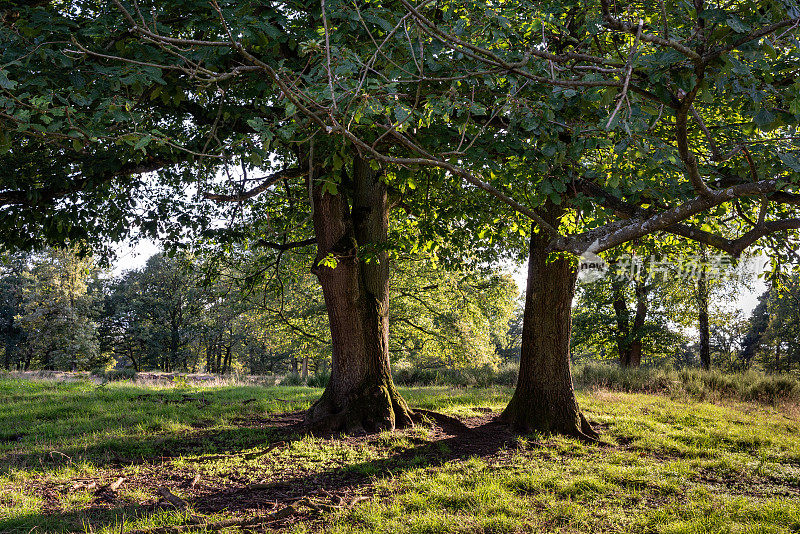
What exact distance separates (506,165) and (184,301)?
151 ft

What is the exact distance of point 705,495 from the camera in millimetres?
5488

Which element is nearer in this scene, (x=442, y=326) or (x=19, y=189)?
(x=19, y=189)

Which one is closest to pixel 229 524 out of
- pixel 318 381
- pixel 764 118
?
pixel 764 118

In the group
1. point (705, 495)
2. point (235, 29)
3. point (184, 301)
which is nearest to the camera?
point (235, 29)

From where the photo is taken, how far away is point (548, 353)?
865 centimetres

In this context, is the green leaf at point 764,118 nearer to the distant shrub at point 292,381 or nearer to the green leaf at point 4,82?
the green leaf at point 4,82

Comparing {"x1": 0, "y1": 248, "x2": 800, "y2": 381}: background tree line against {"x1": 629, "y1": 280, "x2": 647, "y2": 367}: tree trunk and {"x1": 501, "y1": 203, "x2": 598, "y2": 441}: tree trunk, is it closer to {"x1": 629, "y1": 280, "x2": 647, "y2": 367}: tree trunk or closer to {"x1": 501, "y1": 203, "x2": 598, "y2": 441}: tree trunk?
{"x1": 629, "y1": 280, "x2": 647, "y2": 367}: tree trunk

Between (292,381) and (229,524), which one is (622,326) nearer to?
(292,381)

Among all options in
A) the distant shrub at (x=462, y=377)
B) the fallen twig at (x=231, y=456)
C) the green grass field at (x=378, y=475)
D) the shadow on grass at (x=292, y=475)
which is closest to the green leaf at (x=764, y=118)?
the green grass field at (x=378, y=475)

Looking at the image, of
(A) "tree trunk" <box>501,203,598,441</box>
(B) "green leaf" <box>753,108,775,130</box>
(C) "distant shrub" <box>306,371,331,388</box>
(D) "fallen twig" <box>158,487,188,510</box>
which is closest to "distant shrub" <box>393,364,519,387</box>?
(C) "distant shrub" <box>306,371,331,388</box>

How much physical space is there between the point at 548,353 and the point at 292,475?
5.09 meters

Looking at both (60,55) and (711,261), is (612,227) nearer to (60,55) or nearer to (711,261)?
(60,55)

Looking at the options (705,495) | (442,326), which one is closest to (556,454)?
(705,495)

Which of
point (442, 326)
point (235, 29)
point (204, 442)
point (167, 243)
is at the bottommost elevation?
point (204, 442)
